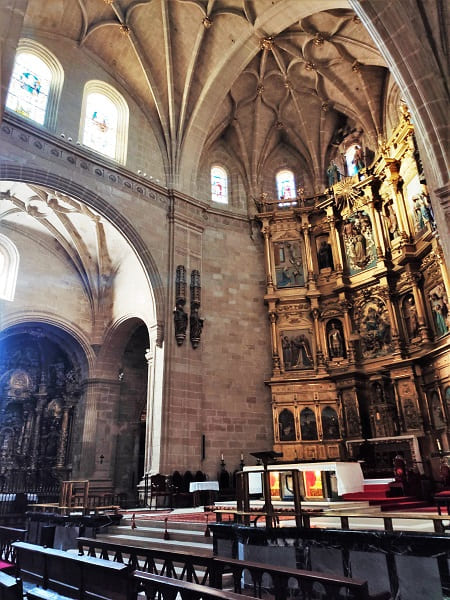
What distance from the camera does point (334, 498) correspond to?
379 inches

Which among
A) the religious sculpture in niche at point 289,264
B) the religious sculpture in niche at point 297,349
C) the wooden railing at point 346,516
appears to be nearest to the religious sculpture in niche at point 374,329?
the religious sculpture in niche at point 297,349

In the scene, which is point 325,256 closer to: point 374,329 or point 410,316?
point 374,329

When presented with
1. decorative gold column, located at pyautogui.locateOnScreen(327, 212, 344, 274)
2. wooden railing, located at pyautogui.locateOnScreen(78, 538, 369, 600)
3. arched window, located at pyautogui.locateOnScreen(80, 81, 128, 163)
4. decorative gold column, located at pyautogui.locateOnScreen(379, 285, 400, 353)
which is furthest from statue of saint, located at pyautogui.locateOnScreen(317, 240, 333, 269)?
wooden railing, located at pyautogui.locateOnScreen(78, 538, 369, 600)

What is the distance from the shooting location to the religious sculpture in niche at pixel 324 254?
1841cm

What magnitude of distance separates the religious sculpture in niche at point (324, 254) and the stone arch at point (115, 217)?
22.5 ft

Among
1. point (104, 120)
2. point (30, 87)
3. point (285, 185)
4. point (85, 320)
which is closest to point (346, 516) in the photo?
point (85, 320)

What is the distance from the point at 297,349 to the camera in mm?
17406

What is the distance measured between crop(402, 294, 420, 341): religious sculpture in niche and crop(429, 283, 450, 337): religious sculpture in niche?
0.76 meters

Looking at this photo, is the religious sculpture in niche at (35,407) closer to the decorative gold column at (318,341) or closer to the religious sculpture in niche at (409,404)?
the decorative gold column at (318,341)

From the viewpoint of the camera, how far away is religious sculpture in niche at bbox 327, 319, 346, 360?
16906 mm

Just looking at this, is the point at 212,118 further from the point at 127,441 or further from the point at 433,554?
the point at 433,554

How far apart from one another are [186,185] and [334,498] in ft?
41.0

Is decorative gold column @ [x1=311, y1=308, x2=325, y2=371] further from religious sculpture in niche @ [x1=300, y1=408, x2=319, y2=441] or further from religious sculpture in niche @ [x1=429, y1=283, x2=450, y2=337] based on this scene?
religious sculpture in niche @ [x1=429, y1=283, x2=450, y2=337]

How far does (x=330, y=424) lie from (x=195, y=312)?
620cm
